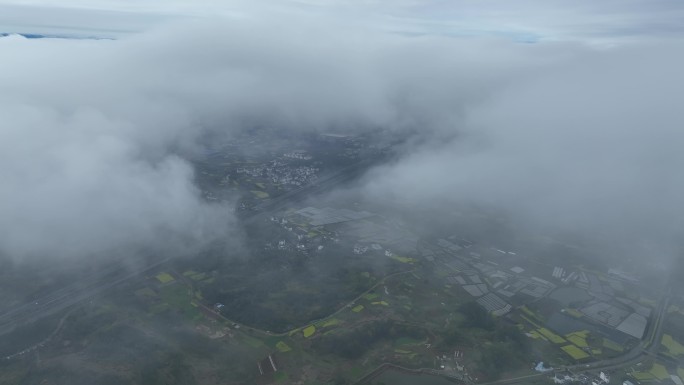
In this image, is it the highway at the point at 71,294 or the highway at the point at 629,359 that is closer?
the highway at the point at 629,359

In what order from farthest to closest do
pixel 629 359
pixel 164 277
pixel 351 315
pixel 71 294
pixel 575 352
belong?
pixel 164 277 → pixel 71 294 → pixel 351 315 → pixel 575 352 → pixel 629 359

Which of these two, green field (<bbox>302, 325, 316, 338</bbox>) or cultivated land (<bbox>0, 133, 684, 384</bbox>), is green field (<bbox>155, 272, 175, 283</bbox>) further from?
green field (<bbox>302, 325, 316, 338</bbox>)

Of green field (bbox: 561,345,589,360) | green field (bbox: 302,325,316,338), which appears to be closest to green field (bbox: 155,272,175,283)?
green field (bbox: 302,325,316,338)

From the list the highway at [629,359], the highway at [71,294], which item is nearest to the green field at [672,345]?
the highway at [629,359]

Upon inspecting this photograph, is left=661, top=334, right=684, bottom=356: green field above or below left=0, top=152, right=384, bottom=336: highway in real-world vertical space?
above

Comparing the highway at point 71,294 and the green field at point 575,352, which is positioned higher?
the green field at point 575,352

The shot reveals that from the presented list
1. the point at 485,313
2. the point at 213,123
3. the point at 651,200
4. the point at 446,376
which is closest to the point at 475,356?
the point at 446,376

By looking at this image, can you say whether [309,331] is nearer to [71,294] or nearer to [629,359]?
[71,294]

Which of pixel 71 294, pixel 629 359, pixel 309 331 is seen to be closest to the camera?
pixel 629 359

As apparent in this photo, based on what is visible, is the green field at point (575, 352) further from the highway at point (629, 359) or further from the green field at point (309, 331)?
the green field at point (309, 331)

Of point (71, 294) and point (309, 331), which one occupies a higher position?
point (309, 331)

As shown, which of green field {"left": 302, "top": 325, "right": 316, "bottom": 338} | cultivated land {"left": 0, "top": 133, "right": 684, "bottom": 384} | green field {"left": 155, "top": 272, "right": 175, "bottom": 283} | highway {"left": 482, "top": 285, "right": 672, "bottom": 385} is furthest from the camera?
green field {"left": 155, "top": 272, "right": 175, "bottom": 283}

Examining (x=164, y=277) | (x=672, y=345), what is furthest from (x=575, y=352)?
(x=164, y=277)
